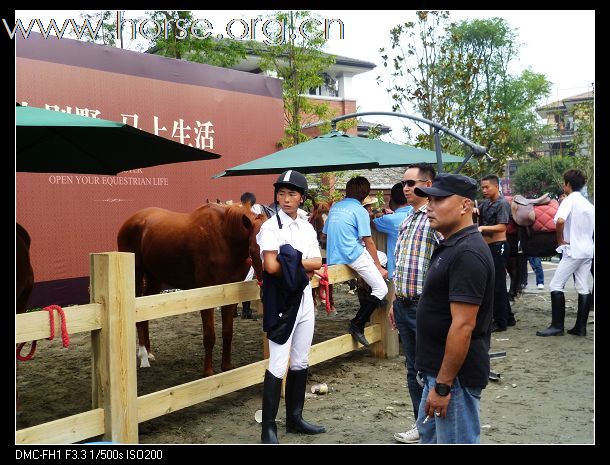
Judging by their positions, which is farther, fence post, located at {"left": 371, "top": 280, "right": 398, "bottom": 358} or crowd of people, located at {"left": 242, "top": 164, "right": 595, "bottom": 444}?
fence post, located at {"left": 371, "top": 280, "right": 398, "bottom": 358}

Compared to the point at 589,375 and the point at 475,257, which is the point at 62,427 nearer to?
the point at 475,257

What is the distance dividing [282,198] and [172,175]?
21.8 ft

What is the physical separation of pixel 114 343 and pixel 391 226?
12.1 ft

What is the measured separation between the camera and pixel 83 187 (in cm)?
934

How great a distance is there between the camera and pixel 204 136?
36.6 ft

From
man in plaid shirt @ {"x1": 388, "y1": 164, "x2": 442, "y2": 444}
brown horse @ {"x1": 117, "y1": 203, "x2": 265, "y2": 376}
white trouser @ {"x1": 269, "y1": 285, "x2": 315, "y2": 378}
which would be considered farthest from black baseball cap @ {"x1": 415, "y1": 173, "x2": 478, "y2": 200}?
brown horse @ {"x1": 117, "y1": 203, "x2": 265, "y2": 376}

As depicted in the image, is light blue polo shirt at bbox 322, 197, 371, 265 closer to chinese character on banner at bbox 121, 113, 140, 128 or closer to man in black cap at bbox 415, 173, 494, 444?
man in black cap at bbox 415, 173, 494, 444

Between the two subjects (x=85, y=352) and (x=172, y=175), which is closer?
(x=85, y=352)

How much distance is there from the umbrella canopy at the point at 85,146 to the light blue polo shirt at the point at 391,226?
2.35 meters

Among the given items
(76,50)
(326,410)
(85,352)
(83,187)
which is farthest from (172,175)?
(326,410)

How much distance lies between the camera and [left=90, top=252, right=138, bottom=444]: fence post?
149 inches

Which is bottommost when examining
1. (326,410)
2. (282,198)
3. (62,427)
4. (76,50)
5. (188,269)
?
(326,410)

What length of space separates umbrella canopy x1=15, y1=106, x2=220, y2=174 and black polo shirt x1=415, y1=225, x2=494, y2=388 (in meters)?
2.17

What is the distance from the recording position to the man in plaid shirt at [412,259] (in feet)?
12.7
